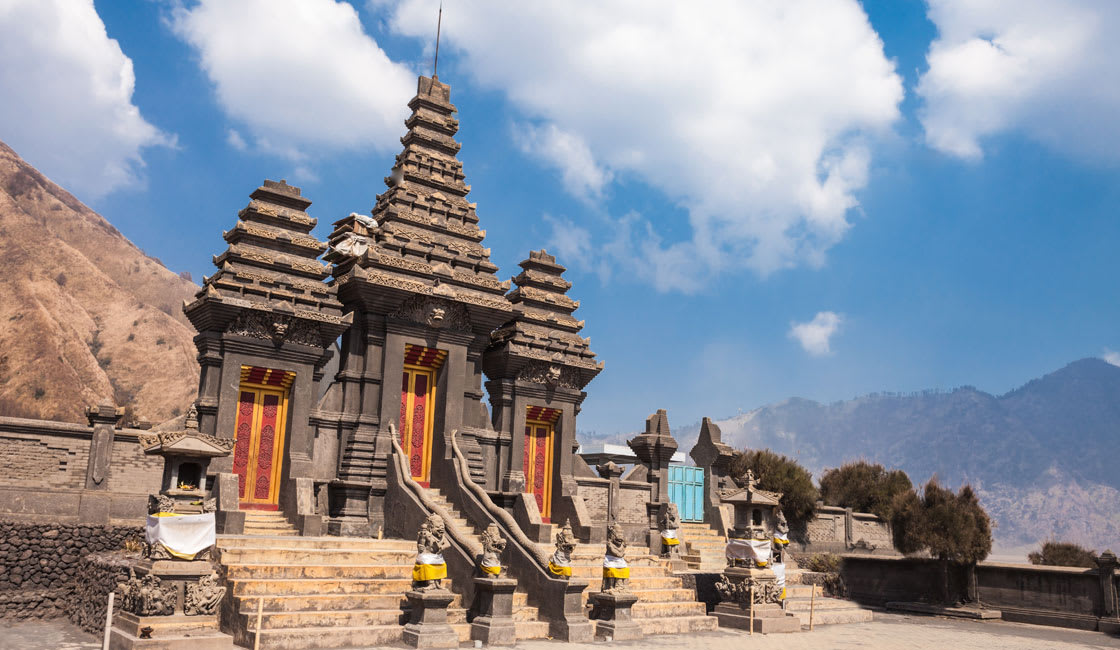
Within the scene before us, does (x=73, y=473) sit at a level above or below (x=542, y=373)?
below

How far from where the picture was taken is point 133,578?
43.3 ft

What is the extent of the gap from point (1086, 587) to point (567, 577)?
1683 cm

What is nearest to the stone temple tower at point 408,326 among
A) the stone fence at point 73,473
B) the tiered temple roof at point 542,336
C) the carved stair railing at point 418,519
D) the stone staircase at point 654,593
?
the carved stair railing at point 418,519

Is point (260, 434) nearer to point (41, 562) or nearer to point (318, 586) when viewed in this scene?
point (41, 562)

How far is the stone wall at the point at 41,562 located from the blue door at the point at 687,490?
17.9 meters

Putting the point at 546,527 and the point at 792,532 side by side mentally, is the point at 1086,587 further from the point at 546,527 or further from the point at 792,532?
the point at 546,527

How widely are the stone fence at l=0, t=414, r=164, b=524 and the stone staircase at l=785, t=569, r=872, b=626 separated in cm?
1521

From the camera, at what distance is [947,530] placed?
29.7 meters

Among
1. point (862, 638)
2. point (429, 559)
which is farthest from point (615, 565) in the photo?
point (862, 638)

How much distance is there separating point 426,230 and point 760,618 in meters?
13.0

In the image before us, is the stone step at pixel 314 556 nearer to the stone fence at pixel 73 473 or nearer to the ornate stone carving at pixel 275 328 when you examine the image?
the stone fence at pixel 73 473

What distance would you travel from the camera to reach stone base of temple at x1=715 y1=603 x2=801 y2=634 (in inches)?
777

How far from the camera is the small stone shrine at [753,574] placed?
19969 mm

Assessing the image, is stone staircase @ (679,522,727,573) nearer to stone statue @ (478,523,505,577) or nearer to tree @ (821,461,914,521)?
stone statue @ (478,523,505,577)
